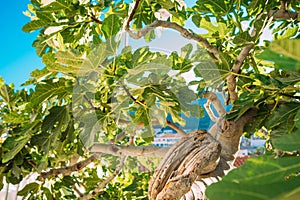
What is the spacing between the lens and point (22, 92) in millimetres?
1121

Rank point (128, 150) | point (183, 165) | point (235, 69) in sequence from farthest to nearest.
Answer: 1. point (128, 150)
2. point (235, 69)
3. point (183, 165)

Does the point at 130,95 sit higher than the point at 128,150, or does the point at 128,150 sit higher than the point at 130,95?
the point at 130,95

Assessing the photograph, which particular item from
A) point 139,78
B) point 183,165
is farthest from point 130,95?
point 183,165

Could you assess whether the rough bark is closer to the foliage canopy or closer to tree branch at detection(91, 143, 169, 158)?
the foliage canopy

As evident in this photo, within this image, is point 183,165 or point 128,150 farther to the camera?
point 128,150

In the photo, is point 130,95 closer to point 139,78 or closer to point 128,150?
point 139,78

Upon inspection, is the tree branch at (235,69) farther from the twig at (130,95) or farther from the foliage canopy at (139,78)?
the twig at (130,95)

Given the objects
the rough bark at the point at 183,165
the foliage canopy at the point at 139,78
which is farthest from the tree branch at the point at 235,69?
the rough bark at the point at 183,165

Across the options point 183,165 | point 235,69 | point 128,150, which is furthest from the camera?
point 128,150

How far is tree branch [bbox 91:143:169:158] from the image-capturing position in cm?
94

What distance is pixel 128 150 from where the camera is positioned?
1.02m

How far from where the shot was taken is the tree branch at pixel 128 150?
94 centimetres

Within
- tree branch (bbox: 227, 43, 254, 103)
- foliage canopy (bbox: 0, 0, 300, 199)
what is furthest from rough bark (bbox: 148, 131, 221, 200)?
tree branch (bbox: 227, 43, 254, 103)

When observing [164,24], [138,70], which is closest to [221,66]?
[164,24]
